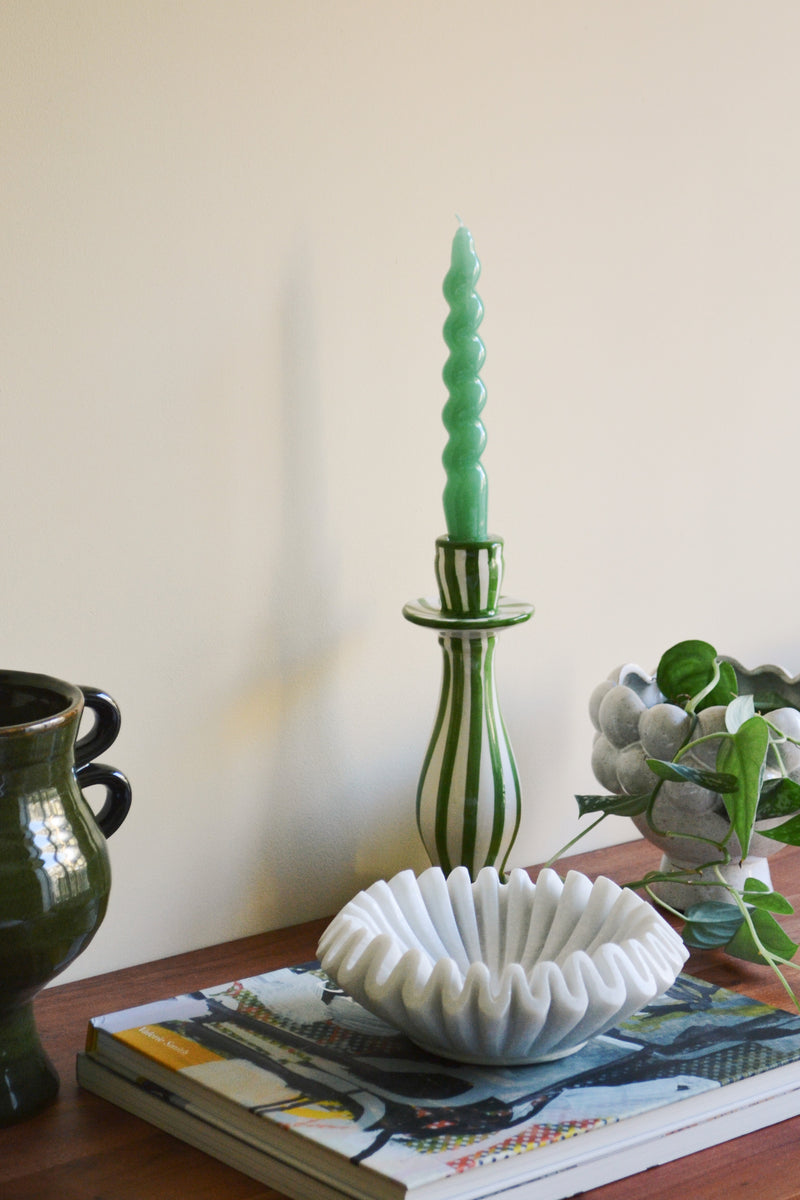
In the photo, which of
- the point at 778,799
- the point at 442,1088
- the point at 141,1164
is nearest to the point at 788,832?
the point at 778,799

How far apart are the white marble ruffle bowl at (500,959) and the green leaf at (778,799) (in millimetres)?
163

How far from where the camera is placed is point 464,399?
749 millimetres

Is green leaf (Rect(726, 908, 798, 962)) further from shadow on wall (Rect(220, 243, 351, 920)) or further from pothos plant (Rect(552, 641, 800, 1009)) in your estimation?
shadow on wall (Rect(220, 243, 351, 920))

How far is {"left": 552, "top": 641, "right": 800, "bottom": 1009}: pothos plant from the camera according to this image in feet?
2.28

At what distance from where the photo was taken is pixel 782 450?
1.03m

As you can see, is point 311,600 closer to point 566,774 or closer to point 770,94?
point 566,774

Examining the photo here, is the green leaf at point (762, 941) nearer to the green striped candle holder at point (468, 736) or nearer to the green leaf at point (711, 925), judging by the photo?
the green leaf at point (711, 925)

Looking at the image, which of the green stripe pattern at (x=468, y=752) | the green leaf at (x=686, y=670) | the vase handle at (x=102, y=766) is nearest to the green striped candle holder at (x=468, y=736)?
the green stripe pattern at (x=468, y=752)

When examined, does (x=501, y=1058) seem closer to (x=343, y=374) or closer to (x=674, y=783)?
(x=674, y=783)

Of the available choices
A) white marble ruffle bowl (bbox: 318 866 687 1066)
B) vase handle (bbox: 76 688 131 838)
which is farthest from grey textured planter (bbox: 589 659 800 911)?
vase handle (bbox: 76 688 131 838)

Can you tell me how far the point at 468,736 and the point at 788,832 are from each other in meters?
0.18

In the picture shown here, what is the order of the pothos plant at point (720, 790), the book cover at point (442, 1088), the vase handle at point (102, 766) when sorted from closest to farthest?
1. the book cover at point (442, 1088)
2. the vase handle at point (102, 766)
3. the pothos plant at point (720, 790)

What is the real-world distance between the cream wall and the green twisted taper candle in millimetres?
54

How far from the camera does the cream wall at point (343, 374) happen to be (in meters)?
0.68
